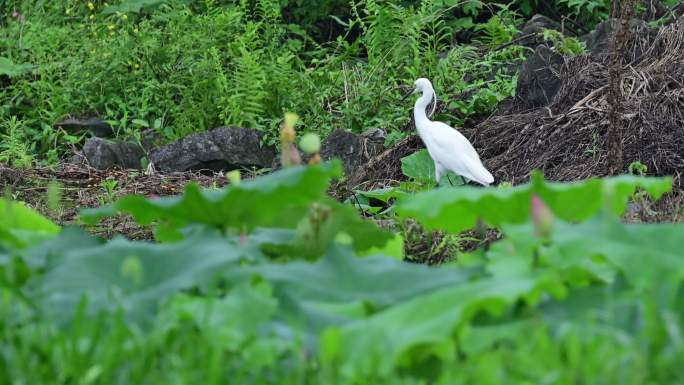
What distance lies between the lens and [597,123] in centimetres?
520

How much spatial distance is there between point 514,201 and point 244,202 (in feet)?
1.54

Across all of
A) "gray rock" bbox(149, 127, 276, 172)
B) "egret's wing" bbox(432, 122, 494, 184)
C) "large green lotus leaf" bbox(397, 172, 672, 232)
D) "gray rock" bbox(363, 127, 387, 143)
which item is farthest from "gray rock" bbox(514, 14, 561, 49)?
"large green lotus leaf" bbox(397, 172, 672, 232)

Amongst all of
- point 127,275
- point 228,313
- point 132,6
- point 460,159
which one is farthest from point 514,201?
point 132,6

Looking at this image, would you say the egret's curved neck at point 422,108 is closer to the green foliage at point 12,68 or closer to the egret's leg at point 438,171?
the egret's leg at point 438,171

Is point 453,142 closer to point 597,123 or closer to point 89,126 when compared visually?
point 597,123

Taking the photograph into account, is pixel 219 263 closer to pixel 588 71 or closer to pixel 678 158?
pixel 678 158

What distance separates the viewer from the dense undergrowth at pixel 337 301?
1.52m

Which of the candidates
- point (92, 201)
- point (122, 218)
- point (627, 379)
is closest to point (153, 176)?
point (92, 201)

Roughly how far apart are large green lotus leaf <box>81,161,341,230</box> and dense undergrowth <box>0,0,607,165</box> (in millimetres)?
4068

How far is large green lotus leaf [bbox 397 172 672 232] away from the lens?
1948 mm

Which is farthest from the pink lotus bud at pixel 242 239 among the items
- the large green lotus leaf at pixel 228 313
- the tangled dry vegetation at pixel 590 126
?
the tangled dry vegetation at pixel 590 126

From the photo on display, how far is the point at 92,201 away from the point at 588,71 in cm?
247

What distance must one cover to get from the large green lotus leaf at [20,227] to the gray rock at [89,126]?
4.82 metres

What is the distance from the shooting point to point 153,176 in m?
5.83
